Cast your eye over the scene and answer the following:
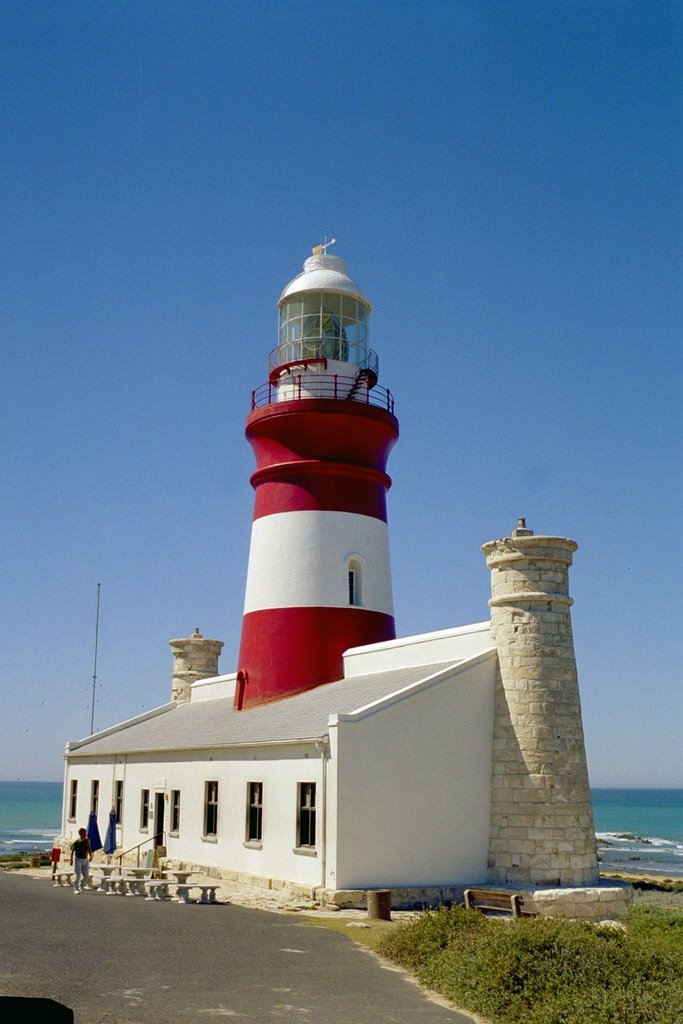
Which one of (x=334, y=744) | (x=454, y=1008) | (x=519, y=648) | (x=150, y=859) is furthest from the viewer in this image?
(x=150, y=859)

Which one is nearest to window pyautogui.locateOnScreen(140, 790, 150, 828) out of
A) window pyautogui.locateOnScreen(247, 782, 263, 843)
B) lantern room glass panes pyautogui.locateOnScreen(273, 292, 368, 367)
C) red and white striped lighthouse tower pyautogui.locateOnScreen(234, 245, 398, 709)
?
red and white striped lighthouse tower pyautogui.locateOnScreen(234, 245, 398, 709)

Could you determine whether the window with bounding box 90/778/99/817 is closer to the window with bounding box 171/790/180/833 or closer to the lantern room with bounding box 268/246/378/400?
the window with bounding box 171/790/180/833

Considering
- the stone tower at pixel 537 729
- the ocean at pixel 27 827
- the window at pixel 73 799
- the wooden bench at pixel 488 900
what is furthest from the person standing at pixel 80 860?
the ocean at pixel 27 827

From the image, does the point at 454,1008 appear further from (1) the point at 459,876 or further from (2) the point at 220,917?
(1) the point at 459,876

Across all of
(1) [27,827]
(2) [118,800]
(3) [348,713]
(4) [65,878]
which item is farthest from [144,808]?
(1) [27,827]

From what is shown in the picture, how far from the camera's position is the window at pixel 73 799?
31594 mm

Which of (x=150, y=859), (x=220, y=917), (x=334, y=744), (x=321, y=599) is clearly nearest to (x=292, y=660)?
(x=321, y=599)

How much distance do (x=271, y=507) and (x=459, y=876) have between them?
10.9m

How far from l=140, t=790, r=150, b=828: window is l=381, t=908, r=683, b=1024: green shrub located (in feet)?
48.2

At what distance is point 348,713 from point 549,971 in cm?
831

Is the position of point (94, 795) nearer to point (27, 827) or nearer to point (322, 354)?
point (322, 354)

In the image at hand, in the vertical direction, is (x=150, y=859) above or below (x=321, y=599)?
below

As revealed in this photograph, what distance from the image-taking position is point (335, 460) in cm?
2545

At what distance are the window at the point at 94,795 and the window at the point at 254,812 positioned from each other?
1066 cm
